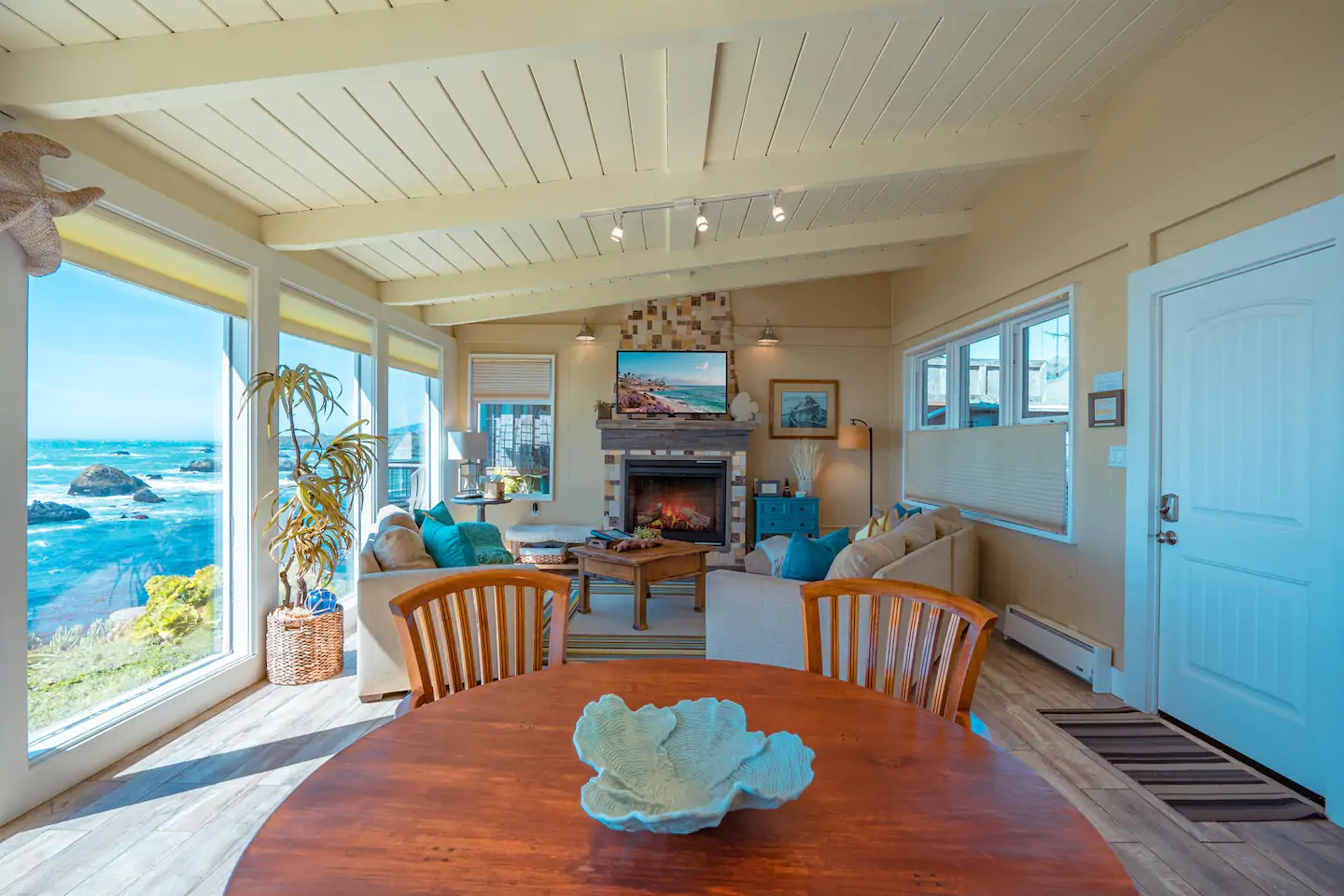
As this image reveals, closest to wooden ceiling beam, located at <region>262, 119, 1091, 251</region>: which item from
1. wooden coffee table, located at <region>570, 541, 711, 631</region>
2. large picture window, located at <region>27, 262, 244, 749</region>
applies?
large picture window, located at <region>27, 262, 244, 749</region>

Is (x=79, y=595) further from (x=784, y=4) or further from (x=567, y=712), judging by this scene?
(x=784, y=4)

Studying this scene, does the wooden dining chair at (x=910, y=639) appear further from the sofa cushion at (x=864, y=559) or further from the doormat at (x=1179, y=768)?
the doormat at (x=1179, y=768)

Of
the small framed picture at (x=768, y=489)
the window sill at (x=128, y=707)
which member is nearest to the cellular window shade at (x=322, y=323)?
the window sill at (x=128, y=707)

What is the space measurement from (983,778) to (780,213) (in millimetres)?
3190

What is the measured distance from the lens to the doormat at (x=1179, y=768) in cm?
221

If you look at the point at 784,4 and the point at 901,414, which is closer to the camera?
the point at 784,4

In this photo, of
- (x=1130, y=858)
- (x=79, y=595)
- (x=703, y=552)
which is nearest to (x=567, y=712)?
(x=1130, y=858)

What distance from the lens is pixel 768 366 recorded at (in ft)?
22.4

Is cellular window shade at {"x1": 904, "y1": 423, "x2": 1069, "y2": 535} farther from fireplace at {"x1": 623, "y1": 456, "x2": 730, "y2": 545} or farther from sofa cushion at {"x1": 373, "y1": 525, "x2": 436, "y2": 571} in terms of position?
sofa cushion at {"x1": 373, "y1": 525, "x2": 436, "y2": 571}

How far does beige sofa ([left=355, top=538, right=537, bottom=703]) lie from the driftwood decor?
1.62 metres

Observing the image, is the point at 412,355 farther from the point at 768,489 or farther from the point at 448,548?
the point at 768,489

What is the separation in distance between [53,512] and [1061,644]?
456 cm

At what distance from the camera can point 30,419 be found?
7.57ft

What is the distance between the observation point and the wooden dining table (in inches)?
29.9
